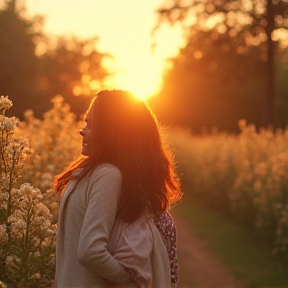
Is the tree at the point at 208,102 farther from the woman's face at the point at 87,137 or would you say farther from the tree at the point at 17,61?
the woman's face at the point at 87,137

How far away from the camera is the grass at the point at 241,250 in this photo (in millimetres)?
9458

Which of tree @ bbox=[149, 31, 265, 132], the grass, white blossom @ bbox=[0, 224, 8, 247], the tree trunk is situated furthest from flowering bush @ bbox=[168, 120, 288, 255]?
tree @ bbox=[149, 31, 265, 132]

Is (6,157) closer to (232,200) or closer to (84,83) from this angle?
(232,200)

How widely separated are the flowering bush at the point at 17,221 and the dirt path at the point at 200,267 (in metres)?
5.13

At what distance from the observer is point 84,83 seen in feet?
206

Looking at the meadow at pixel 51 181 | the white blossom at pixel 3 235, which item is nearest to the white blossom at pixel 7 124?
the meadow at pixel 51 181

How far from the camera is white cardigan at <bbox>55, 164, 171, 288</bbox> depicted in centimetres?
307

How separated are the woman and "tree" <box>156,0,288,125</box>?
2569 cm

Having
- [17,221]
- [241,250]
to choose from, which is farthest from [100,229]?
[241,250]

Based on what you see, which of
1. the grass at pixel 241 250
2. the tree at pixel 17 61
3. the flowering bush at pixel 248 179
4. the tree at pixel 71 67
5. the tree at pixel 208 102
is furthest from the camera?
the tree at pixel 71 67

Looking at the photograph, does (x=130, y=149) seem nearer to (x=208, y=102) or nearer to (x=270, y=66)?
(x=270, y=66)

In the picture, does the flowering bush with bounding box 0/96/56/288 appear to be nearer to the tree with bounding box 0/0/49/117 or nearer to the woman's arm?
the woman's arm

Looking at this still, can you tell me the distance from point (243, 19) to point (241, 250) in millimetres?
18997

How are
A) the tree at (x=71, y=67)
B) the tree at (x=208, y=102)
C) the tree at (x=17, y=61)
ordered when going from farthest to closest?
the tree at (x=71, y=67) < the tree at (x=208, y=102) < the tree at (x=17, y=61)
